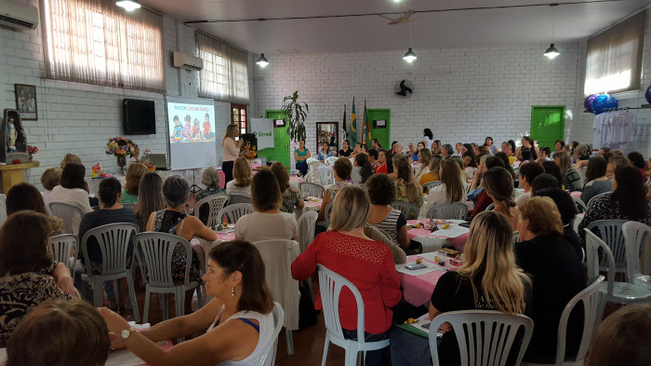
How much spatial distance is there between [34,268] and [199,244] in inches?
64.9

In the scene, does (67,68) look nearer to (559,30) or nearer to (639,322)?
(639,322)

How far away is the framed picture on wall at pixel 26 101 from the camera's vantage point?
5910mm

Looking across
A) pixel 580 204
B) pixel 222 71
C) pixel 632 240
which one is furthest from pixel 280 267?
pixel 222 71

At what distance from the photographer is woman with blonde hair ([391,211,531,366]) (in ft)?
6.28

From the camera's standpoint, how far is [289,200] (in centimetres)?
464

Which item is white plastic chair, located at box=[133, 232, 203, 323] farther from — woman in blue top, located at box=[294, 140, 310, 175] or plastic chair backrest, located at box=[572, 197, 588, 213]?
woman in blue top, located at box=[294, 140, 310, 175]

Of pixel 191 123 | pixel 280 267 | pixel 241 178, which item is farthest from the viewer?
pixel 191 123

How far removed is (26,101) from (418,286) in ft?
19.5

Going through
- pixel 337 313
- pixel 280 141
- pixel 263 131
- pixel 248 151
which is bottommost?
pixel 337 313

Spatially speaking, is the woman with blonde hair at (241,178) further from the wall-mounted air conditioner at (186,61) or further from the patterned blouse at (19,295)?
the wall-mounted air conditioner at (186,61)

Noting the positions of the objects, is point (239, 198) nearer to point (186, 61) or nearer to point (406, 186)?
point (406, 186)

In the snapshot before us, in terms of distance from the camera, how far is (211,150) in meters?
10.7

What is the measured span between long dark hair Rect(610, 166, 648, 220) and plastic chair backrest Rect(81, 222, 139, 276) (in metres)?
4.06

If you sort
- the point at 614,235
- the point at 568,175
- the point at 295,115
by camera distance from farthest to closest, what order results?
the point at 295,115 < the point at 568,175 < the point at 614,235
